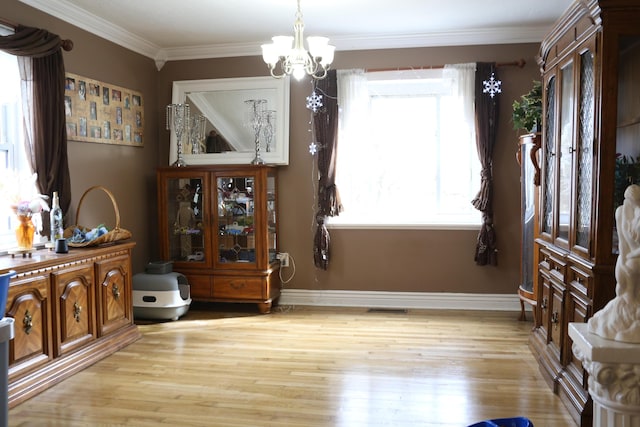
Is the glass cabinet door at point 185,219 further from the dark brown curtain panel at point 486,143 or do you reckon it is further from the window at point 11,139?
the dark brown curtain panel at point 486,143

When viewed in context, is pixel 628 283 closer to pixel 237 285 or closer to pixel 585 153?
pixel 585 153

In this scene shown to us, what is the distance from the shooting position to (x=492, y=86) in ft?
15.7

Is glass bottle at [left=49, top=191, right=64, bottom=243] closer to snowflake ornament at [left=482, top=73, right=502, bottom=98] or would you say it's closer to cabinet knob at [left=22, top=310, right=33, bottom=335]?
cabinet knob at [left=22, top=310, right=33, bottom=335]

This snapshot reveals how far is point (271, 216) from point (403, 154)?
4.44 ft

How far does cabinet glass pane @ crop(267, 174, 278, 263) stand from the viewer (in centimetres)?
503

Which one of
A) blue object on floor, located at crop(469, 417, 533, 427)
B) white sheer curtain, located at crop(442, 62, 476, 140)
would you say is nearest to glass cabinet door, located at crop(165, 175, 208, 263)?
white sheer curtain, located at crop(442, 62, 476, 140)

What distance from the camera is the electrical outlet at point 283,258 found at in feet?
17.2

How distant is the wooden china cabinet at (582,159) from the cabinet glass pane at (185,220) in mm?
2993

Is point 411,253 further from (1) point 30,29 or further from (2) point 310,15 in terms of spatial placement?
(1) point 30,29

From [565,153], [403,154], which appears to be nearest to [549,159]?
[565,153]

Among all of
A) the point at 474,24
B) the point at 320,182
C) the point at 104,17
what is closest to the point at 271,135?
the point at 320,182

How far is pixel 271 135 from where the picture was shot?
5.15 m

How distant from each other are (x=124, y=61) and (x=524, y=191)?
3596mm

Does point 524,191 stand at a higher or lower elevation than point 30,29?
lower
